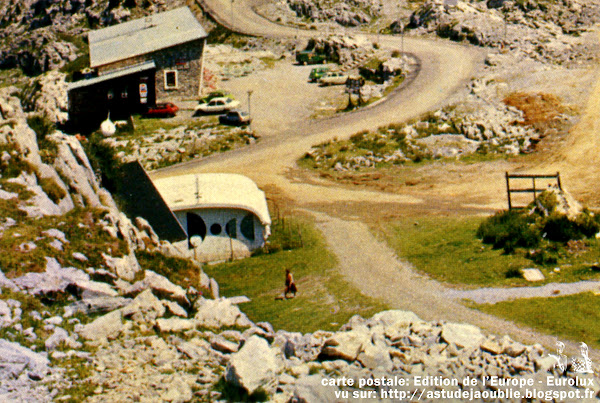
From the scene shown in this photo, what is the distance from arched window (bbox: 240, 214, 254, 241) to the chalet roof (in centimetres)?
51

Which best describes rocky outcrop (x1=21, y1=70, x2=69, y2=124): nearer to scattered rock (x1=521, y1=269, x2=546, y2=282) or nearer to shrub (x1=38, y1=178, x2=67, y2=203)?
shrub (x1=38, y1=178, x2=67, y2=203)

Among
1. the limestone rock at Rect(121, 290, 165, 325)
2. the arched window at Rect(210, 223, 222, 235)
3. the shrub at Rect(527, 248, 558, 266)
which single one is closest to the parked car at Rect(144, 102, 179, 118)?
the arched window at Rect(210, 223, 222, 235)

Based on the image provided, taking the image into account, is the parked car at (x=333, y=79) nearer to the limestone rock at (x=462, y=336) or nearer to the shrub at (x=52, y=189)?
the shrub at (x=52, y=189)

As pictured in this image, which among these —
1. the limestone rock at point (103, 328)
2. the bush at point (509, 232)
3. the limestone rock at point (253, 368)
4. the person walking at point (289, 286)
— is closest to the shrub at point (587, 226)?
the bush at point (509, 232)

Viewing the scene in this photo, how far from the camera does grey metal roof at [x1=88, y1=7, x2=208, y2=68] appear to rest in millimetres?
66062

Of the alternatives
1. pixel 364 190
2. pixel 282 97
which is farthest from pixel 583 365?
pixel 282 97

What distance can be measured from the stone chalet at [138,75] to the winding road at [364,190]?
33.1 feet

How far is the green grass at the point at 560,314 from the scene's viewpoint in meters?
22.8

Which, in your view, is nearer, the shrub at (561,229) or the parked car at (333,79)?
the shrub at (561,229)

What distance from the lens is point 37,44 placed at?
90.6 m

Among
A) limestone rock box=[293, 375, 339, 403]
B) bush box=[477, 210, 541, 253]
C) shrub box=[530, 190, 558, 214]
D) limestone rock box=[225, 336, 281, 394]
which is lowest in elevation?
bush box=[477, 210, 541, 253]

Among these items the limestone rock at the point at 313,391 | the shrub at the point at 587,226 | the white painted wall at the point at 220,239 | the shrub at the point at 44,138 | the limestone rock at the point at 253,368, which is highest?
the shrub at the point at 44,138

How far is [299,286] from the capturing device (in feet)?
103

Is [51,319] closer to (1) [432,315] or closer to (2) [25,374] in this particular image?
(2) [25,374]
